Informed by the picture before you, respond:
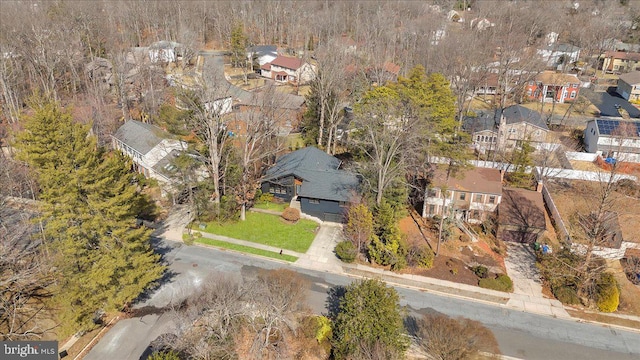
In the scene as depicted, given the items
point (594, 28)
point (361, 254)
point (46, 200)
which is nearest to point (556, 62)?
point (594, 28)

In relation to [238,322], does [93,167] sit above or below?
above

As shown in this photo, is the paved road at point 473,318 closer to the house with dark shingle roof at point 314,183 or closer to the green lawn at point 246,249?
the green lawn at point 246,249

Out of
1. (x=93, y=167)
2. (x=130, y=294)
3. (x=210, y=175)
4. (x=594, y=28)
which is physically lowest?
(x=130, y=294)

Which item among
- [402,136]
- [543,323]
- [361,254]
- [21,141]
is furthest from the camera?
[402,136]

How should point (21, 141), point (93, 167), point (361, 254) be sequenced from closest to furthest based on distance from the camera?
point (21, 141) < point (93, 167) < point (361, 254)

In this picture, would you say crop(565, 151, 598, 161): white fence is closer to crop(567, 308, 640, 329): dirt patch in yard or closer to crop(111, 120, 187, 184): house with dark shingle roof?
crop(567, 308, 640, 329): dirt patch in yard

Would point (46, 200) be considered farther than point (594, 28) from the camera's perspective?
No

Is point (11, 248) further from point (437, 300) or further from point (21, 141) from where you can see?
point (437, 300)
